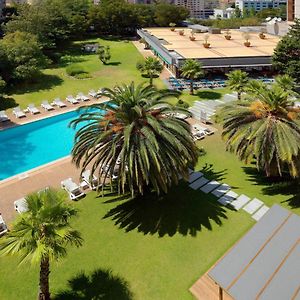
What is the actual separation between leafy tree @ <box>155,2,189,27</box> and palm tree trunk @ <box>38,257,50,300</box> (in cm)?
7845

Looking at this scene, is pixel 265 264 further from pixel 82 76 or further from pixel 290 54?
pixel 82 76

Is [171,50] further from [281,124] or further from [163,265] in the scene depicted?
[163,265]

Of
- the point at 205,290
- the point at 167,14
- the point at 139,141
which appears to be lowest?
the point at 205,290

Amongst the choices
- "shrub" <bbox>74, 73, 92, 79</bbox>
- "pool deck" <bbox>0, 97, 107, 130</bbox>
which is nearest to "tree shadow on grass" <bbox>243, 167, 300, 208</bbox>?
"pool deck" <bbox>0, 97, 107, 130</bbox>

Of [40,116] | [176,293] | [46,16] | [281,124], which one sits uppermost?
[46,16]

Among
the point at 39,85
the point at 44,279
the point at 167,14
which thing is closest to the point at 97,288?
the point at 44,279

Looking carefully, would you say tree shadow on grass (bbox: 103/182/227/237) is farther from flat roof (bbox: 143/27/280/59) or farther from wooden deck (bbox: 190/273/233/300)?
flat roof (bbox: 143/27/280/59)

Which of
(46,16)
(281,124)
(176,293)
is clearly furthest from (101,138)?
(46,16)

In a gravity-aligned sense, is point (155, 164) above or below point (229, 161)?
above

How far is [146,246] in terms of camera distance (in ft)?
47.1

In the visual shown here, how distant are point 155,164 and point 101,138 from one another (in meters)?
2.81

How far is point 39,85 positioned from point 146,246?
31780 mm

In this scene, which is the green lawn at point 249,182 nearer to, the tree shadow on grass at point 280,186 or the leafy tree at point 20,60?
the tree shadow on grass at point 280,186

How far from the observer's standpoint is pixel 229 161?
2156 cm
